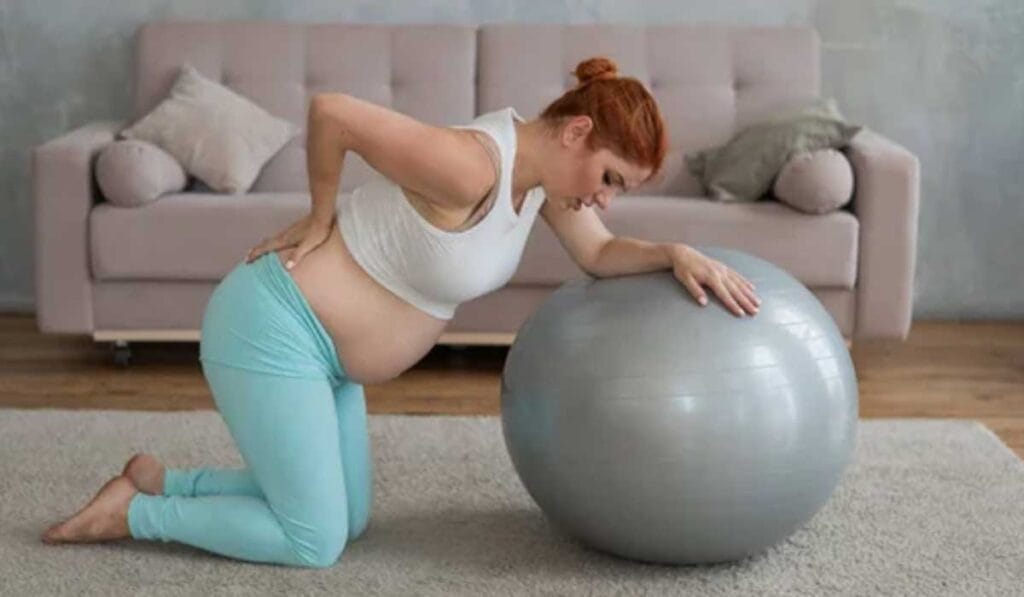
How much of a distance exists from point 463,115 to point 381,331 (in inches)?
83.1

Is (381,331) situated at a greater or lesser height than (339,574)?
greater

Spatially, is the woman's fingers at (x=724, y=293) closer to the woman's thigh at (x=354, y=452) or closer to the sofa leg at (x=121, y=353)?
the woman's thigh at (x=354, y=452)

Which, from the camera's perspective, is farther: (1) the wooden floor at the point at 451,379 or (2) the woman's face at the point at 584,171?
(1) the wooden floor at the point at 451,379

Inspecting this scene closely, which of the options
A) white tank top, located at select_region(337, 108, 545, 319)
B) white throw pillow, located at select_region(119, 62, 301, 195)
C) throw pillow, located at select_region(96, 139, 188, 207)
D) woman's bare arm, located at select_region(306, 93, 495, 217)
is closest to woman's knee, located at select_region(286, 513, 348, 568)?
white tank top, located at select_region(337, 108, 545, 319)

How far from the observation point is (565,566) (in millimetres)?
2826

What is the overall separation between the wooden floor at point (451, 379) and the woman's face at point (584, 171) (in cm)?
144

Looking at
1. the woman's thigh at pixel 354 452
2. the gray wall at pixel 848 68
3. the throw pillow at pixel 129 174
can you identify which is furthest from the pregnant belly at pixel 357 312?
the gray wall at pixel 848 68

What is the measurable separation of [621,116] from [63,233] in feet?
7.22

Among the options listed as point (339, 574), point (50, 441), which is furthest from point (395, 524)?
point (50, 441)

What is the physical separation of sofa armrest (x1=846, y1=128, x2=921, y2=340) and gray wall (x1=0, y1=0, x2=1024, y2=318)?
0.87 meters

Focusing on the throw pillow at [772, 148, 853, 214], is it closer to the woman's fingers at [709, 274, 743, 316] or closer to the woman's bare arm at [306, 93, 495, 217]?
the woman's fingers at [709, 274, 743, 316]

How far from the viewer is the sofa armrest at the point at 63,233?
4.21 m

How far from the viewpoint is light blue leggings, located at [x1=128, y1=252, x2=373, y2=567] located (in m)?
2.67

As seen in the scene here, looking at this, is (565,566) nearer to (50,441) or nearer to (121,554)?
(121,554)
